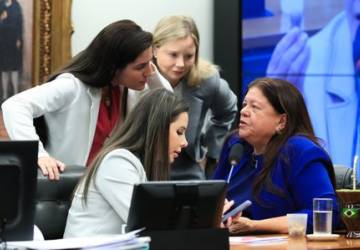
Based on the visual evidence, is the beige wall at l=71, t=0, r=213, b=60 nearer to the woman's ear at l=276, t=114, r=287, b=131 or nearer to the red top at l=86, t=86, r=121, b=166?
the red top at l=86, t=86, r=121, b=166

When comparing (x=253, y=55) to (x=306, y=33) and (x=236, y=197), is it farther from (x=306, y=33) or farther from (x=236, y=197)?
(x=236, y=197)

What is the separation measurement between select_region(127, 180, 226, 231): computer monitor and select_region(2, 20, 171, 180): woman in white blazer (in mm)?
1179

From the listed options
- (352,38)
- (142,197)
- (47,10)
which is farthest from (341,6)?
(142,197)

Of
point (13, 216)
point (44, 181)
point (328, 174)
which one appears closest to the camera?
point (13, 216)

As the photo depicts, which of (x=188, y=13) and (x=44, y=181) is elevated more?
(x=188, y=13)

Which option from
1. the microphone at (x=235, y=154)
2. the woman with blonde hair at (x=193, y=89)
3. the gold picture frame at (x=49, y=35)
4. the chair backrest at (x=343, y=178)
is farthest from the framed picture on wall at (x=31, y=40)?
the chair backrest at (x=343, y=178)

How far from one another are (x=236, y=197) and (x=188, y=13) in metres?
1.73

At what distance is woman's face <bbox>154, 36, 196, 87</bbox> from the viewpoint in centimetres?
398

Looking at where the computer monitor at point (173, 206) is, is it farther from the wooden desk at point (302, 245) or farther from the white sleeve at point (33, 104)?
the white sleeve at point (33, 104)

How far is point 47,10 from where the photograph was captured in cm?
446

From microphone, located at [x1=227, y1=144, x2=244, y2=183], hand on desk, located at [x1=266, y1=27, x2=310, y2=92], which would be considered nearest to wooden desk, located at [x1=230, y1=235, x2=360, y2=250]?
microphone, located at [x1=227, y1=144, x2=244, y2=183]

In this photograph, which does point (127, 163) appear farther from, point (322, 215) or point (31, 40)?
point (31, 40)

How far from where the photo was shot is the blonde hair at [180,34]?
3996 mm

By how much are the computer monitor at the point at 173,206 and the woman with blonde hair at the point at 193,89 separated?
5.39 feet
